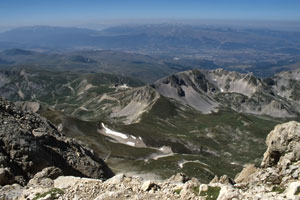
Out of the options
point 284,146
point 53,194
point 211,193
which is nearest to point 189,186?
point 211,193

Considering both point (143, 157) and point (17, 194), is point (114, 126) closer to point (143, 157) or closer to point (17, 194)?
point (143, 157)

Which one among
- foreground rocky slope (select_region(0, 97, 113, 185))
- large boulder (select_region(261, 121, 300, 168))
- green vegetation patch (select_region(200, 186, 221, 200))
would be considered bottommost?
foreground rocky slope (select_region(0, 97, 113, 185))

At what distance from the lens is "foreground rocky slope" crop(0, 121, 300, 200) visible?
1982 centimetres

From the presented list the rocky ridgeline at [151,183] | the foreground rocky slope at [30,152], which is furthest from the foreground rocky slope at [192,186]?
the foreground rocky slope at [30,152]

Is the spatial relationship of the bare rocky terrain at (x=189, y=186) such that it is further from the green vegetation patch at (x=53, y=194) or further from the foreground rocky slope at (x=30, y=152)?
the foreground rocky slope at (x=30, y=152)

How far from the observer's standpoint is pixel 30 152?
111 ft

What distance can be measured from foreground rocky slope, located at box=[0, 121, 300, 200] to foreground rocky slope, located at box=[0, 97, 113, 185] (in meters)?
2.55

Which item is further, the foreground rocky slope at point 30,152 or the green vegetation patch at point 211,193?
the foreground rocky slope at point 30,152

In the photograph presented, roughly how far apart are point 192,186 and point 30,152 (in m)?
21.2

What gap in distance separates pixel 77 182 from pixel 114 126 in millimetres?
154718

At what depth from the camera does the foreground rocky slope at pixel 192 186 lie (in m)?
19.8

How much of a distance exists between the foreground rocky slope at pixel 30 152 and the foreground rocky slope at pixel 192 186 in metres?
2.55

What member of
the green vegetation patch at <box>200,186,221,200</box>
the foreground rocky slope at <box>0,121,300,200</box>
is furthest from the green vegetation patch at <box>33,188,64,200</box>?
the green vegetation patch at <box>200,186,221,200</box>

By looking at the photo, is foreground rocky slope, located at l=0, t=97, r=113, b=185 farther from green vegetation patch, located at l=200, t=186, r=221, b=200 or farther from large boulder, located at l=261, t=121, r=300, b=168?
large boulder, located at l=261, t=121, r=300, b=168
